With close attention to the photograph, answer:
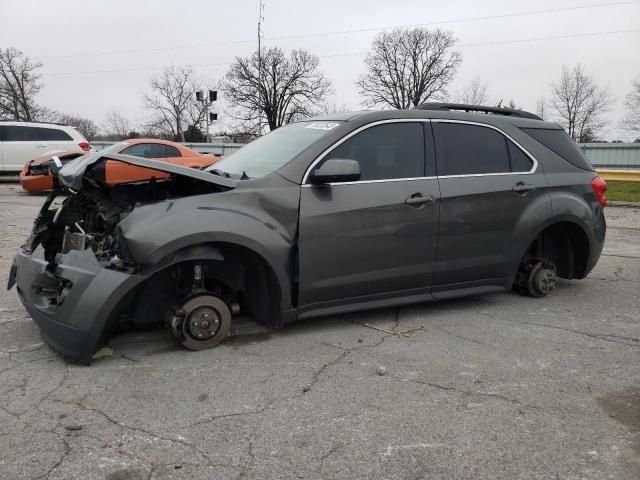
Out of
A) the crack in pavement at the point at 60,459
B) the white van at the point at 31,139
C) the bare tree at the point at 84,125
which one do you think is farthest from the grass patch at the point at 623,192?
the bare tree at the point at 84,125

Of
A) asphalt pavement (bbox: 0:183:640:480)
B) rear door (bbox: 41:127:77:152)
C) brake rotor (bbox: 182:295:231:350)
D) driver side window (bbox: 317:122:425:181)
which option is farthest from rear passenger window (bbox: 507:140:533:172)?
rear door (bbox: 41:127:77:152)

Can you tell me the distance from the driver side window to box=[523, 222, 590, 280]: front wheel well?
1.55 metres

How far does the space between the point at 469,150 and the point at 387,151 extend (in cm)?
80

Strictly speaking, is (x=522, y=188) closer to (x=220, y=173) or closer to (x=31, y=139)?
(x=220, y=173)

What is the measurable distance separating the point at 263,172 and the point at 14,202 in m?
10.6

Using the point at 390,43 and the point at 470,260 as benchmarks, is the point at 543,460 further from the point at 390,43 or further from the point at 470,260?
the point at 390,43

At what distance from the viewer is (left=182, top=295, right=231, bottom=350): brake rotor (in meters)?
3.46

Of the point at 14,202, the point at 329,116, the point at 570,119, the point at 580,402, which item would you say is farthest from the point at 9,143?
the point at 570,119

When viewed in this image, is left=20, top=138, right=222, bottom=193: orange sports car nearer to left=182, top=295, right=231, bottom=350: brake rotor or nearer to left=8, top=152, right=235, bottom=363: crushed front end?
left=8, top=152, right=235, bottom=363: crushed front end

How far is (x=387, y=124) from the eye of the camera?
13.1 ft

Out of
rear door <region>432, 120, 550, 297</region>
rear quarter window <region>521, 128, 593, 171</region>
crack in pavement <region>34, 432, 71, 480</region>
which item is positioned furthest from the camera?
rear quarter window <region>521, 128, 593, 171</region>

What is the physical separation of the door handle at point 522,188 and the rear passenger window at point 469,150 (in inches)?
5.9

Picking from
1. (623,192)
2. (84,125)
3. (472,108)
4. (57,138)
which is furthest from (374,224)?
(84,125)

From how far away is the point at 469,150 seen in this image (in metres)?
4.30
